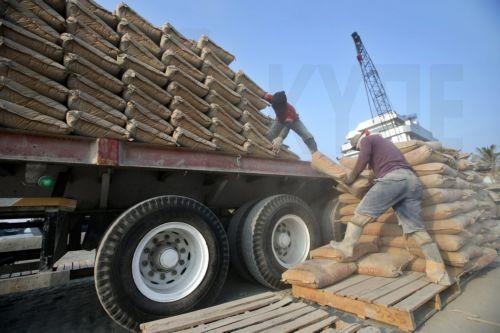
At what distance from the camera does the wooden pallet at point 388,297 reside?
2400 millimetres

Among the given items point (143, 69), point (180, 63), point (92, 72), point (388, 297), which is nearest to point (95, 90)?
point (92, 72)

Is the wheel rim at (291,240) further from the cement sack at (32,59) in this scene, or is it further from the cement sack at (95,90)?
the cement sack at (32,59)

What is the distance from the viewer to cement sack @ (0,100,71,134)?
6.72 ft

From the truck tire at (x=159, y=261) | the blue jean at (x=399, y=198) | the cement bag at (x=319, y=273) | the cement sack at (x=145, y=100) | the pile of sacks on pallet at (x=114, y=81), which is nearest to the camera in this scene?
the pile of sacks on pallet at (x=114, y=81)

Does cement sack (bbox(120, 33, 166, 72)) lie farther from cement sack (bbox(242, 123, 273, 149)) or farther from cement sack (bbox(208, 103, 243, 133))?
cement sack (bbox(242, 123, 273, 149))

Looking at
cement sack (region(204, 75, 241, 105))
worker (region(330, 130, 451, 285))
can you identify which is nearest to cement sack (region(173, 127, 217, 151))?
cement sack (region(204, 75, 241, 105))

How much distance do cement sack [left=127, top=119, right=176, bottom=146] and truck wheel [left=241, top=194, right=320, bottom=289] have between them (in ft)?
4.59

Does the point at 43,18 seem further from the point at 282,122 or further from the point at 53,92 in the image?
the point at 282,122

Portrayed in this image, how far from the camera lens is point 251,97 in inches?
192

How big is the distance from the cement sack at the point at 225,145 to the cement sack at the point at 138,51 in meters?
1.18

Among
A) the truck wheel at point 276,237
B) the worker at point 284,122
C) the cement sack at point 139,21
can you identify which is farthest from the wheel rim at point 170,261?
the cement sack at point 139,21

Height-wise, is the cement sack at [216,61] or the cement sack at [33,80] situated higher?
the cement sack at [216,61]

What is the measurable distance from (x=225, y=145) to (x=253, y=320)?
190cm

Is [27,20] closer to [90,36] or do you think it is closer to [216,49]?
[90,36]
